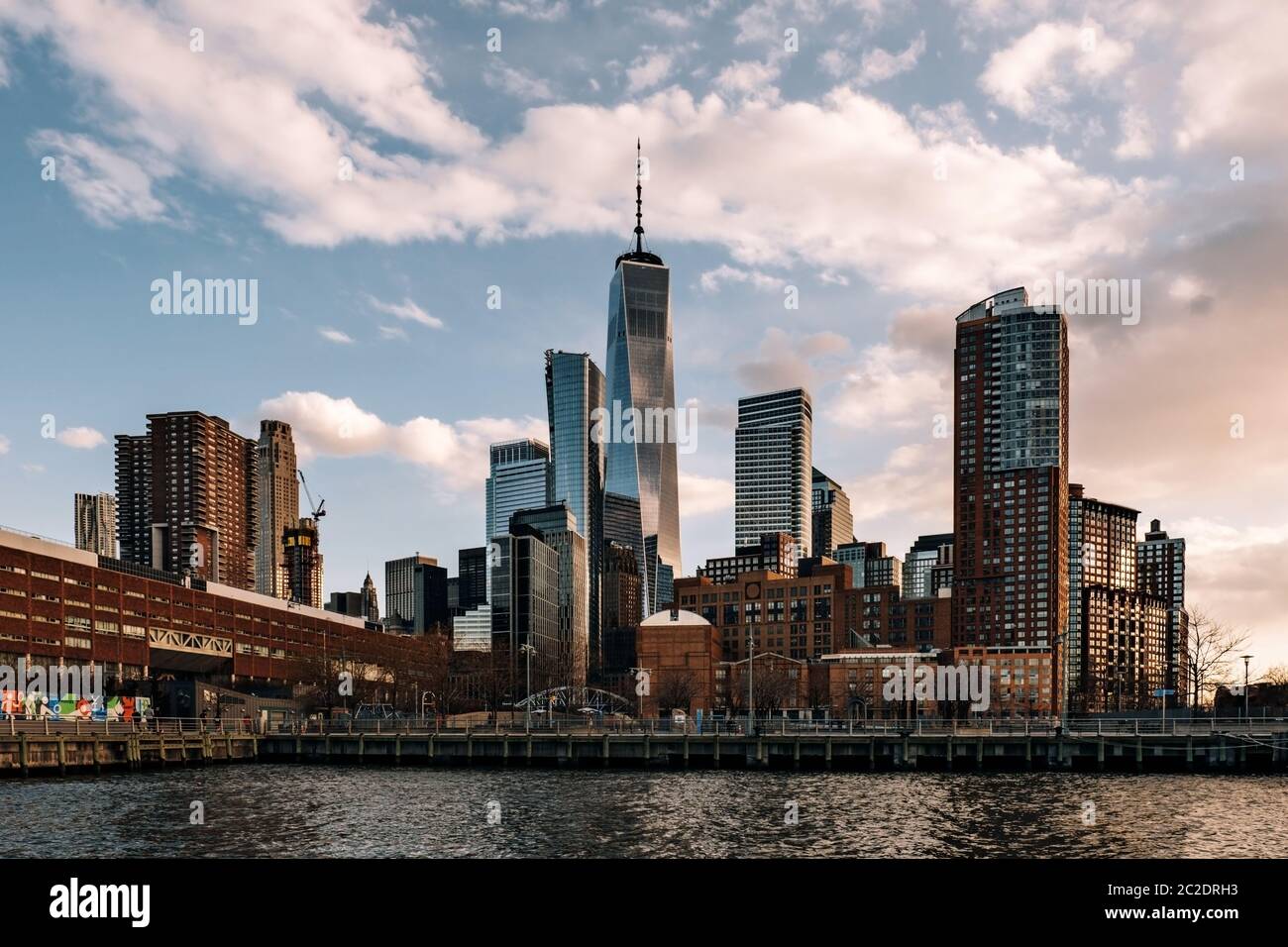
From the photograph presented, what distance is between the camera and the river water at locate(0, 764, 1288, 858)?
42.5 metres

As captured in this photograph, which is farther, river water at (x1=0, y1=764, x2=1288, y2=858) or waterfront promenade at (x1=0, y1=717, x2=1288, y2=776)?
waterfront promenade at (x1=0, y1=717, x2=1288, y2=776)

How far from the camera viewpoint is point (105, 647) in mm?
140125

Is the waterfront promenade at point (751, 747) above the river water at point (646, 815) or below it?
below

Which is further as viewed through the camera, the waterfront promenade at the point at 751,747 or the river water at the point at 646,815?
the waterfront promenade at the point at 751,747

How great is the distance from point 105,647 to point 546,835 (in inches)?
4444

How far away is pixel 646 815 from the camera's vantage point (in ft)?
176

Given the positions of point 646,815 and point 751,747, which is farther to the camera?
point 751,747

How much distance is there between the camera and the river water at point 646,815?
140 ft

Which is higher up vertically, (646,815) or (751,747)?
(646,815)
